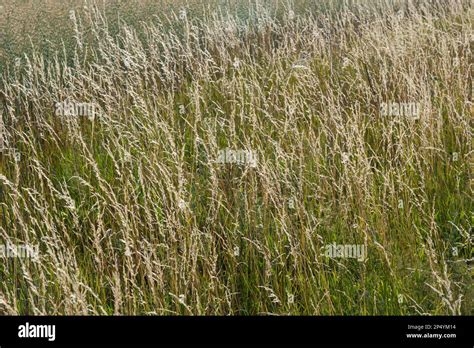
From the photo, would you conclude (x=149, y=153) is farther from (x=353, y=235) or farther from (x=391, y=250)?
(x=391, y=250)

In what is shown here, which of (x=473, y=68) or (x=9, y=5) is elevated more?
(x=9, y=5)

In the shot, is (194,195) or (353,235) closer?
(353,235)

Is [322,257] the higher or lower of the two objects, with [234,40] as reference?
lower

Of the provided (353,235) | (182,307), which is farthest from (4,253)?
(353,235)

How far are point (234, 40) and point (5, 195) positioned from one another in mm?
2548

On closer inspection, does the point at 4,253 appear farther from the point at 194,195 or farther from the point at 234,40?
the point at 234,40

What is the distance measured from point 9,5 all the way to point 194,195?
348cm

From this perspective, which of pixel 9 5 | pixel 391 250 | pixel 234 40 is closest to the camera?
pixel 391 250

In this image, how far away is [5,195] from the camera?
311 cm

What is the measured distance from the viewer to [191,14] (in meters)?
5.76
